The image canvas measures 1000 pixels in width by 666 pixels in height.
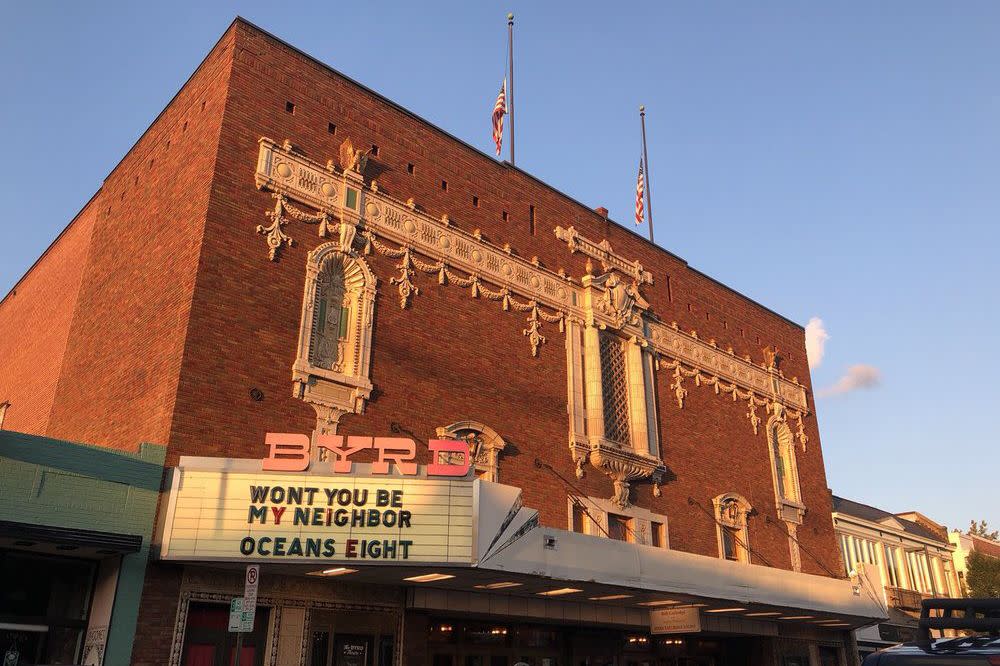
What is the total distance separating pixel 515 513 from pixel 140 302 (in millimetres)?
10143

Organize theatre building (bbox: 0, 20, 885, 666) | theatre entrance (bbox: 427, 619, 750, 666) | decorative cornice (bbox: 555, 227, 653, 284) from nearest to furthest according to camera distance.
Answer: theatre building (bbox: 0, 20, 885, 666)
theatre entrance (bbox: 427, 619, 750, 666)
decorative cornice (bbox: 555, 227, 653, 284)

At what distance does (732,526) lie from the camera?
1150 inches

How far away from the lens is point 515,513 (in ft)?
55.7

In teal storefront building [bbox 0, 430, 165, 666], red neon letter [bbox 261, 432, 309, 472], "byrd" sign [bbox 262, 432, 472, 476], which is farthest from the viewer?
"byrd" sign [bbox 262, 432, 472, 476]

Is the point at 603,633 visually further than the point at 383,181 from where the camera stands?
Yes

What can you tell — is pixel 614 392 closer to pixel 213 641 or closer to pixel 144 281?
pixel 144 281

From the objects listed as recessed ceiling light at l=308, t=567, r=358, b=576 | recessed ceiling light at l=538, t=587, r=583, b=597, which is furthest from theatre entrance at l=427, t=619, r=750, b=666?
recessed ceiling light at l=308, t=567, r=358, b=576

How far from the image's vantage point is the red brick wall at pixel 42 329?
24.3 m

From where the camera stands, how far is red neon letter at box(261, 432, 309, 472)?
51.6 feet

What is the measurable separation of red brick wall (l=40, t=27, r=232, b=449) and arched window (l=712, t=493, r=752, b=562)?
1871 cm

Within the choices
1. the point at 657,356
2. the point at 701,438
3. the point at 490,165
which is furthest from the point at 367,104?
the point at 701,438

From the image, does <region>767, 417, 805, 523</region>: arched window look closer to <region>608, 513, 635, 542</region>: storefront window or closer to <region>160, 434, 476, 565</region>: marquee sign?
<region>608, 513, 635, 542</region>: storefront window

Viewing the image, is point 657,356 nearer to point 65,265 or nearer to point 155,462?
point 155,462

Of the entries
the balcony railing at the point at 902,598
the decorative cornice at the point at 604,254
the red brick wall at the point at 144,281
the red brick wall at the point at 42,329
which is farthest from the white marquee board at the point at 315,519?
the balcony railing at the point at 902,598
